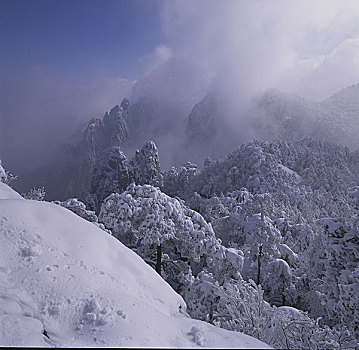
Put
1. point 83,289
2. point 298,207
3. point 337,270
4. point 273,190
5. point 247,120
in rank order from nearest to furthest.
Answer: point 83,289, point 337,270, point 298,207, point 273,190, point 247,120

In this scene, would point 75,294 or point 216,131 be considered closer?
point 75,294

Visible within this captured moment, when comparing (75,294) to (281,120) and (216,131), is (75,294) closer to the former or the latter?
(281,120)

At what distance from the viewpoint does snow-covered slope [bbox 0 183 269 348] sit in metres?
2.51

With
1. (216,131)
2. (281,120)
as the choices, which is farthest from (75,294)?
(216,131)

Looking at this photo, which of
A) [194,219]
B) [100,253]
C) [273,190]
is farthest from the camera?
[273,190]

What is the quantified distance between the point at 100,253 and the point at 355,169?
8836 centimetres

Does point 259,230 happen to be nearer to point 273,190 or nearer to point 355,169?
point 273,190

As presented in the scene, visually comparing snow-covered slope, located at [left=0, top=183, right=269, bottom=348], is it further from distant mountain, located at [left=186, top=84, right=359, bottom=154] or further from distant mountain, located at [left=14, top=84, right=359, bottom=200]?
distant mountain, located at [left=186, top=84, right=359, bottom=154]

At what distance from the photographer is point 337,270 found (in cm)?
870

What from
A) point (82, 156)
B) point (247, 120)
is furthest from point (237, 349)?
point (82, 156)

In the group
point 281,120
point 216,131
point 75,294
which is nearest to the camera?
point 75,294

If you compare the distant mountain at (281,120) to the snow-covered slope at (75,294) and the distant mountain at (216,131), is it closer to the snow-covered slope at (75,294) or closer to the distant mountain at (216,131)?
the distant mountain at (216,131)

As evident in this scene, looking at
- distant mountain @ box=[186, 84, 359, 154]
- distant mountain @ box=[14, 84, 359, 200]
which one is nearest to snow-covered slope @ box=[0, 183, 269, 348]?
distant mountain @ box=[14, 84, 359, 200]

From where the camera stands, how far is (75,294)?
2887 mm
